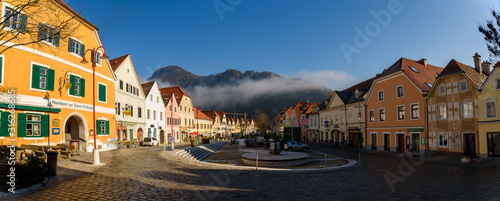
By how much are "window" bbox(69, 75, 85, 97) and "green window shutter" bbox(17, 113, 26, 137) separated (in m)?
4.25

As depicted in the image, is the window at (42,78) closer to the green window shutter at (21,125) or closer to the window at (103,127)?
the green window shutter at (21,125)

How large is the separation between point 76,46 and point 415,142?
34272 millimetres

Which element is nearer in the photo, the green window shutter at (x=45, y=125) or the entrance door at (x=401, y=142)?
the green window shutter at (x=45, y=125)

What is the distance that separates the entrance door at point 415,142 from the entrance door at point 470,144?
17.8ft

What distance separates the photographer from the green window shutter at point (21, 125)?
642 inches

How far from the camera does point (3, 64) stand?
50.5 feet

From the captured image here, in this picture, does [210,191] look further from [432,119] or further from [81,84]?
[432,119]

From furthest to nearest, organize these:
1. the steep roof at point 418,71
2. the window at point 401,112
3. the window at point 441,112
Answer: the window at point 401,112 < the steep roof at point 418,71 < the window at point 441,112

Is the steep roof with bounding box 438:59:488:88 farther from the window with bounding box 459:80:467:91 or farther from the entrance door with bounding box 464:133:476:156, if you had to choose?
the entrance door with bounding box 464:133:476:156

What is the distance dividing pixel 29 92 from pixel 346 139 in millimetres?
41963

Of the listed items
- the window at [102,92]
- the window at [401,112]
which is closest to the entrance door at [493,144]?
the window at [401,112]

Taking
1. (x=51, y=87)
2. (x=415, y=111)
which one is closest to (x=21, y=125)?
(x=51, y=87)

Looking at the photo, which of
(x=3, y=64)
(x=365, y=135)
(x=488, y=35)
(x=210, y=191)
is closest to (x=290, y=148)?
(x=365, y=135)

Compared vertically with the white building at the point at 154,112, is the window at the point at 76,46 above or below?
above
